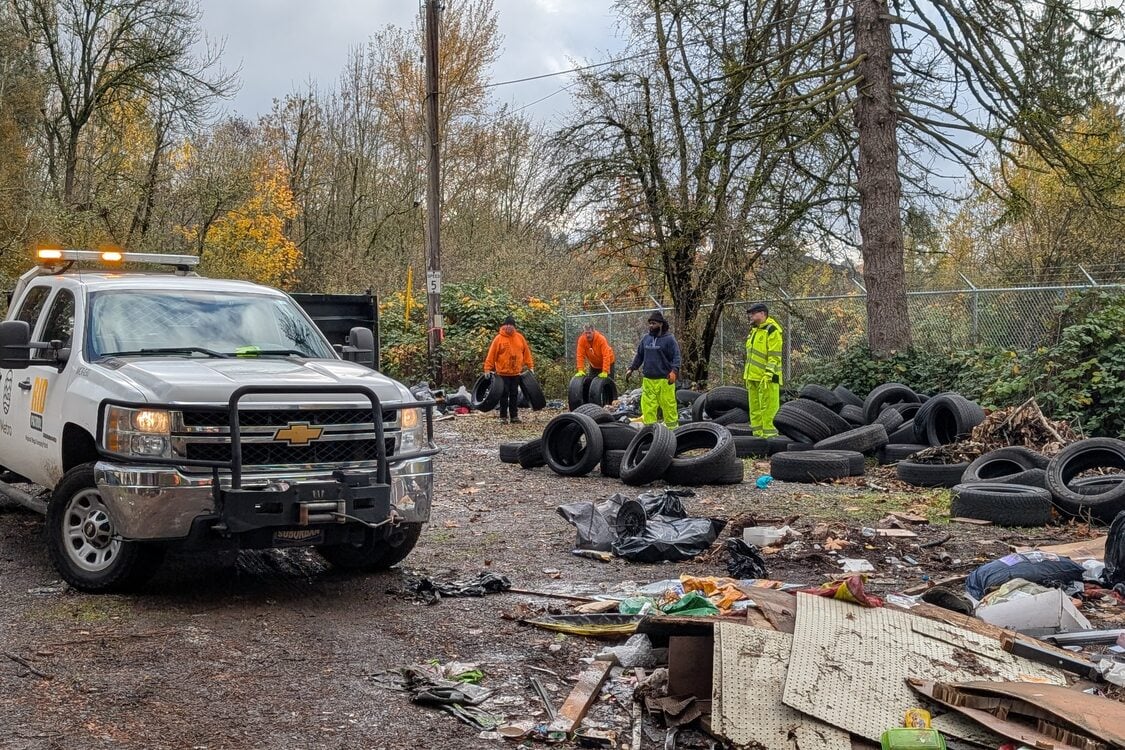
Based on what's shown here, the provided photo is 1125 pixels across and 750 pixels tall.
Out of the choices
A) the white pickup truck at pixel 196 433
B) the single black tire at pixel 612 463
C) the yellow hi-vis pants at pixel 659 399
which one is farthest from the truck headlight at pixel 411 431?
the yellow hi-vis pants at pixel 659 399

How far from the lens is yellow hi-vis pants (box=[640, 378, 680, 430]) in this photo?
611 inches

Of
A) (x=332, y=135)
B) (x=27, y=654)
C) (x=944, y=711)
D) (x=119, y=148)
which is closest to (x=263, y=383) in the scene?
(x=27, y=654)

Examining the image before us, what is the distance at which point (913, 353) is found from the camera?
1692cm

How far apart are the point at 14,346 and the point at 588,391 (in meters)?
13.9

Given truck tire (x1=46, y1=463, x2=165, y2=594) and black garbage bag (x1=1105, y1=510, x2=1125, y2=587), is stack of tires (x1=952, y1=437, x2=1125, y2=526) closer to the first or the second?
black garbage bag (x1=1105, y1=510, x2=1125, y2=587)

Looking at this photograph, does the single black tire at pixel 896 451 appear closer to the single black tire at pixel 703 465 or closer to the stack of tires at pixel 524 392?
the single black tire at pixel 703 465

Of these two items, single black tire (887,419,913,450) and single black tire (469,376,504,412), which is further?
single black tire (469,376,504,412)

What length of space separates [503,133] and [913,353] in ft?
73.0

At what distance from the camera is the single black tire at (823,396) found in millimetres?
15750

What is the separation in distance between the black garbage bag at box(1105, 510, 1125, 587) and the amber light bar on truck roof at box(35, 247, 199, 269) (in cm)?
709

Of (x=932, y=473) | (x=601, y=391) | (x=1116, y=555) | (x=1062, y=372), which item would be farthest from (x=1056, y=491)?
(x=601, y=391)

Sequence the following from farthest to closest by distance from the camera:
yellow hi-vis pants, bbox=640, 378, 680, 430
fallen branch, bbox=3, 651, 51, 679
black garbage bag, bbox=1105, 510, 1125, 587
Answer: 1. yellow hi-vis pants, bbox=640, 378, 680, 430
2. black garbage bag, bbox=1105, 510, 1125, 587
3. fallen branch, bbox=3, 651, 51, 679

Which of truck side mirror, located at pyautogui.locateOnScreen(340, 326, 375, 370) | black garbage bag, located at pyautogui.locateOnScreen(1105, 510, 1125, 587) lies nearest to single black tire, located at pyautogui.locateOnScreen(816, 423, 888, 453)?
black garbage bag, located at pyautogui.locateOnScreen(1105, 510, 1125, 587)

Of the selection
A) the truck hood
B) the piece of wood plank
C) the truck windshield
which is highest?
the truck windshield
